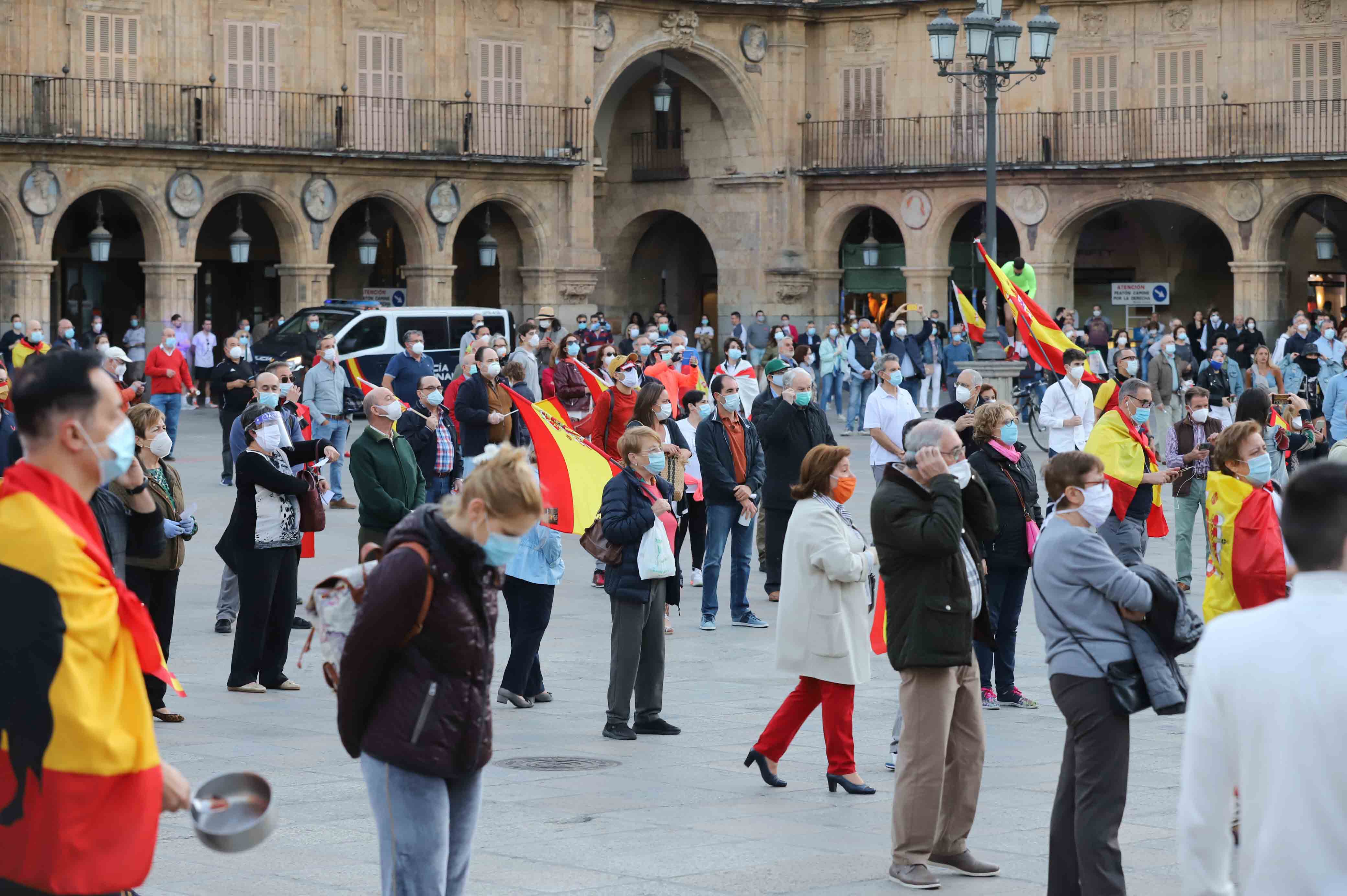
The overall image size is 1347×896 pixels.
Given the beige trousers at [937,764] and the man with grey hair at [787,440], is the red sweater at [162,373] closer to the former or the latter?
the man with grey hair at [787,440]

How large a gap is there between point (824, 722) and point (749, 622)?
203 inches

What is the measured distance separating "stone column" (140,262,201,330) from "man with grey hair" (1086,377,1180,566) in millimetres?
24316

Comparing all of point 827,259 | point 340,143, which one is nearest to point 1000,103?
point 827,259

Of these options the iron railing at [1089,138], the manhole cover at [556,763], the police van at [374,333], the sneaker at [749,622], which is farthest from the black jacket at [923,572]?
the iron railing at [1089,138]

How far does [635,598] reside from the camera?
10359 mm

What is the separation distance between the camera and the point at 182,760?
31.4 feet

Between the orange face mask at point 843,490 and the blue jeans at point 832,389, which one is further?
the blue jeans at point 832,389

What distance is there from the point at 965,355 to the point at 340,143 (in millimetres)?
11433

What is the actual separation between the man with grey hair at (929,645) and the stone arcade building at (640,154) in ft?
90.4

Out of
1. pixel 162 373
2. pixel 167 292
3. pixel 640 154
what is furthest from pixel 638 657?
pixel 640 154

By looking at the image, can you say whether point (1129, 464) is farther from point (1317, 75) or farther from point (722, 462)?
point (1317, 75)

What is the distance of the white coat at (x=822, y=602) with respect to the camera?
884 cm

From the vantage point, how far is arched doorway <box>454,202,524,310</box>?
3978 centimetres

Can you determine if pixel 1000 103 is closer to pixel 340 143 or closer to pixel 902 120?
pixel 902 120
